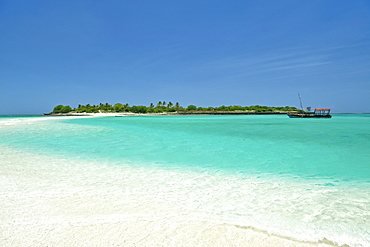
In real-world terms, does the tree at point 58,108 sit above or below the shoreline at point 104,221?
above

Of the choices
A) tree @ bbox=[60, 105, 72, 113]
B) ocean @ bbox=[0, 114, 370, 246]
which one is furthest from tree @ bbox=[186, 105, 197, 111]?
ocean @ bbox=[0, 114, 370, 246]

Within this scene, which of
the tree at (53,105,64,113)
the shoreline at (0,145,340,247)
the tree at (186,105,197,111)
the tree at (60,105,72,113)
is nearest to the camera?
the shoreline at (0,145,340,247)

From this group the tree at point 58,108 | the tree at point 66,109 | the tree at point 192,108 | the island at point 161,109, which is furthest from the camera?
the tree at point 58,108

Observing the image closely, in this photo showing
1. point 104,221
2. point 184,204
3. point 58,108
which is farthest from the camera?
point 58,108

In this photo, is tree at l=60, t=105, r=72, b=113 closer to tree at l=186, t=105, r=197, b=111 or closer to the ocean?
tree at l=186, t=105, r=197, b=111

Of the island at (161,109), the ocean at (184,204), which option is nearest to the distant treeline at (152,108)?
the island at (161,109)

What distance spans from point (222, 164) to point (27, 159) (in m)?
6.08

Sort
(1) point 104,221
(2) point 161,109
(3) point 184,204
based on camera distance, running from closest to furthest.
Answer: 1. (1) point 104,221
2. (3) point 184,204
3. (2) point 161,109

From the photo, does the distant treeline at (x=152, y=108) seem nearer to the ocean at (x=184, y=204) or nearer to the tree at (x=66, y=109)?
the tree at (x=66, y=109)

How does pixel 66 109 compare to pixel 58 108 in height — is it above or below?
below

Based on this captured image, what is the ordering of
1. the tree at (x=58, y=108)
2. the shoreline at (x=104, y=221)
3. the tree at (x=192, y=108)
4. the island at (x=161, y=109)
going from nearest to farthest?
the shoreline at (x=104, y=221), the island at (x=161, y=109), the tree at (x=192, y=108), the tree at (x=58, y=108)

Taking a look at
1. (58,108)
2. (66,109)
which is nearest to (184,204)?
(66,109)

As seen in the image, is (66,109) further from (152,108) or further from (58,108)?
(152,108)

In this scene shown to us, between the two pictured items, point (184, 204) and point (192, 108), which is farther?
point (192, 108)
